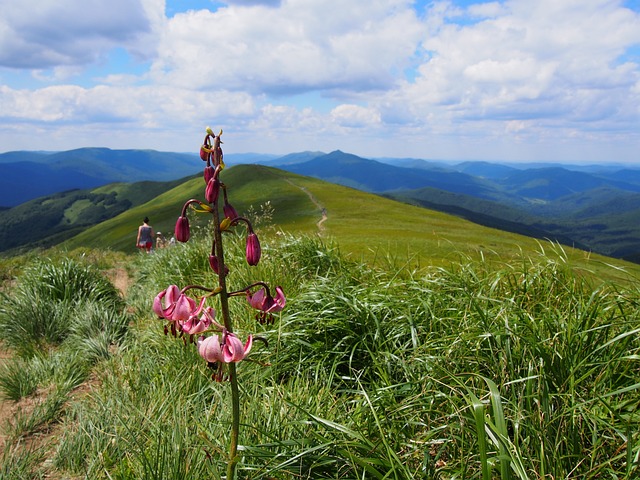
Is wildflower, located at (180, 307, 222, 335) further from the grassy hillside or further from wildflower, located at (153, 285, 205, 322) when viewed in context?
the grassy hillside

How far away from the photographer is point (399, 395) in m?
4.06

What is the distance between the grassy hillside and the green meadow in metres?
2.47

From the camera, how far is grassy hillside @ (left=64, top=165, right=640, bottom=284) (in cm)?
2967

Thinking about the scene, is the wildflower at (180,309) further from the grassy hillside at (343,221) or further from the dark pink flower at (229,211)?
the grassy hillside at (343,221)

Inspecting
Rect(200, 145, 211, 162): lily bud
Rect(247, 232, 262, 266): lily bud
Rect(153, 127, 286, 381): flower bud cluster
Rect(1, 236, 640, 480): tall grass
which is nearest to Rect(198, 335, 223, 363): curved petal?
Rect(153, 127, 286, 381): flower bud cluster

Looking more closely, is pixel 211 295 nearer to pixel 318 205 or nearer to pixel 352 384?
pixel 352 384

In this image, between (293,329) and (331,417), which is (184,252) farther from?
(331,417)

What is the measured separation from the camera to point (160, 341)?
616 cm

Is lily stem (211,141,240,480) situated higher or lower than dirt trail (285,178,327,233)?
higher

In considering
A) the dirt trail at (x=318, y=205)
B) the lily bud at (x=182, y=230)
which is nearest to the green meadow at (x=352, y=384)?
the lily bud at (x=182, y=230)

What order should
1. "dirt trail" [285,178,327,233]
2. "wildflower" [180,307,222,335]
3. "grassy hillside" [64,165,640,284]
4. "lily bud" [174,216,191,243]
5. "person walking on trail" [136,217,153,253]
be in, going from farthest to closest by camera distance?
"dirt trail" [285,178,327,233]
"grassy hillside" [64,165,640,284]
"person walking on trail" [136,217,153,253]
"lily bud" [174,216,191,243]
"wildflower" [180,307,222,335]

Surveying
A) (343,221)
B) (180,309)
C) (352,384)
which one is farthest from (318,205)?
(180,309)

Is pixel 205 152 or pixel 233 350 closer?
pixel 233 350

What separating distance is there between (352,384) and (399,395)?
0.83 metres
